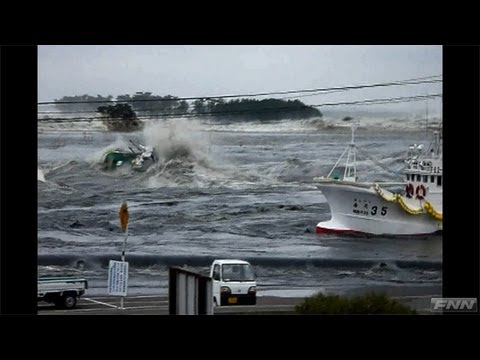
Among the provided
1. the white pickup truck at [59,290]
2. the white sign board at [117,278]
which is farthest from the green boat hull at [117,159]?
the white pickup truck at [59,290]

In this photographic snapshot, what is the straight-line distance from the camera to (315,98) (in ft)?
44.9

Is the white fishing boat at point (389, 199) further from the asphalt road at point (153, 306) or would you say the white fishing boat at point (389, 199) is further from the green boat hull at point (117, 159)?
the green boat hull at point (117, 159)

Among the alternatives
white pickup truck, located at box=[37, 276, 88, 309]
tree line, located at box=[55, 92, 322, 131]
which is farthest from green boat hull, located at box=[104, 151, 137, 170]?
white pickup truck, located at box=[37, 276, 88, 309]

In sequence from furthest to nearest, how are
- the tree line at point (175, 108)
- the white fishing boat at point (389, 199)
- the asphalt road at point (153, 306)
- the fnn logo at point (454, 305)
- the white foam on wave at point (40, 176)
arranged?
the white fishing boat at point (389, 199) → the tree line at point (175, 108) → the white foam on wave at point (40, 176) → the asphalt road at point (153, 306) → the fnn logo at point (454, 305)

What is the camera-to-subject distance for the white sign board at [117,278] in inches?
531

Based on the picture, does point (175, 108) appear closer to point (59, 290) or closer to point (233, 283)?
point (233, 283)

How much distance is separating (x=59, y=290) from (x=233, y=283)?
76.7 inches

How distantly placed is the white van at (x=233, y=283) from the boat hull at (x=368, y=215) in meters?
0.98

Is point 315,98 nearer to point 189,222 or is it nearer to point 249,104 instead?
point 249,104

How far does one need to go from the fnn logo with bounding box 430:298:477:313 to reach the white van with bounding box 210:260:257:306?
6.65 feet

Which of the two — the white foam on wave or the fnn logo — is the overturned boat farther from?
the fnn logo

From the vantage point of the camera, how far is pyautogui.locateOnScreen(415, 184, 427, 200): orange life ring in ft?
45.0

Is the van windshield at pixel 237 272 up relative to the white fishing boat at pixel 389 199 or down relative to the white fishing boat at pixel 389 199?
down
